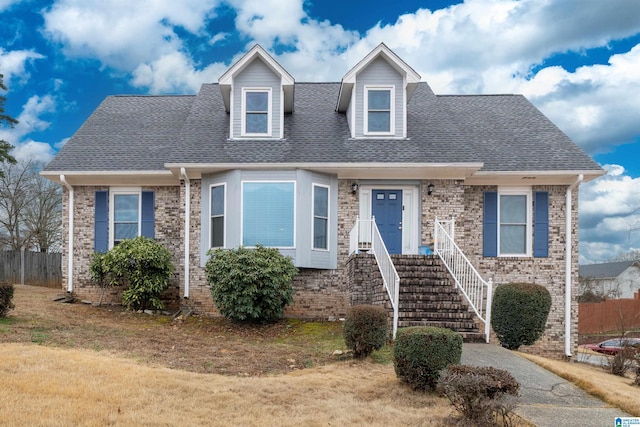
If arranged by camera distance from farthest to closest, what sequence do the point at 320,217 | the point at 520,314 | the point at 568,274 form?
1. the point at 568,274
2. the point at 320,217
3. the point at 520,314

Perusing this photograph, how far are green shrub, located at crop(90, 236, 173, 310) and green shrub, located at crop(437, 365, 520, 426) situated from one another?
10140 mm

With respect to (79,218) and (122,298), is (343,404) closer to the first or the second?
(122,298)

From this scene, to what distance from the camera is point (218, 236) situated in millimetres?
14711

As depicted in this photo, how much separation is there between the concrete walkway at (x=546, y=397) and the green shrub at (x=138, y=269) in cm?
842

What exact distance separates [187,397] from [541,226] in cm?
1175

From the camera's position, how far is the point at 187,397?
6863 mm

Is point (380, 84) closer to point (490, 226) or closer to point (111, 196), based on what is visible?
point (490, 226)

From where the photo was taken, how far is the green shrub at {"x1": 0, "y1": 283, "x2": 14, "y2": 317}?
11.8 meters

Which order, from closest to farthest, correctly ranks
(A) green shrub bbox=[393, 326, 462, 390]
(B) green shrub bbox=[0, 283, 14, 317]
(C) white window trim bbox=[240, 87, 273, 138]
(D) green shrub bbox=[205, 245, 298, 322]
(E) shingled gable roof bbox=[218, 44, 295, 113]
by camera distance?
(A) green shrub bbox=[393, 326, 462, 390] < (B) green shrub bbox=[0, 283, 14, 317] < (D) green shrub bbox=[205, 245, 298, 322] < (E) shingled gable roof bbox=[218, 44, 295, 113] < (C) white window trim bbox=[240, 87, 273, 138]

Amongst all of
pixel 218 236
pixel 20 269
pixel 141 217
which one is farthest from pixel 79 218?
pixel 20 269

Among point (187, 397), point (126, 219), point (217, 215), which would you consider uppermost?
point (217, 215)

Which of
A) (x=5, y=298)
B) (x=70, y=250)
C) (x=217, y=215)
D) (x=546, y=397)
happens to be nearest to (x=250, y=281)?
(x=217, y=215)

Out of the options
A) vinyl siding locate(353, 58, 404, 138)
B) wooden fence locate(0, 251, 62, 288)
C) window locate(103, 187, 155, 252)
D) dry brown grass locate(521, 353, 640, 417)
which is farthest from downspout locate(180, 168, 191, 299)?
wooden fence locate(0, 251, 62, 288)

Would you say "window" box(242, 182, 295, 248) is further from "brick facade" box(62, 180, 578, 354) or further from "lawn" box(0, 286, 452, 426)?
"lawn" box(0, 286, 452, 426)
